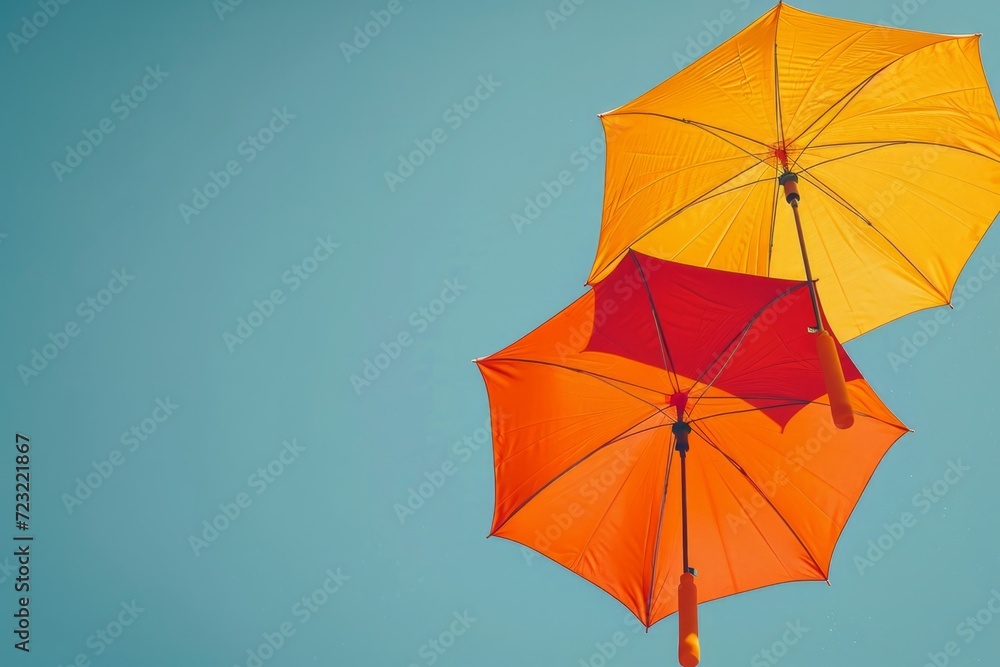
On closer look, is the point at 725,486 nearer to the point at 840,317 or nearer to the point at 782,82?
the point at 840,317

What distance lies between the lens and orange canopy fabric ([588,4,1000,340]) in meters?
13.5

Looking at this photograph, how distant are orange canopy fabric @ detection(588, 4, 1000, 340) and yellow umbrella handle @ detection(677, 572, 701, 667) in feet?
17.2

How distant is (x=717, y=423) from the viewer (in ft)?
40.7

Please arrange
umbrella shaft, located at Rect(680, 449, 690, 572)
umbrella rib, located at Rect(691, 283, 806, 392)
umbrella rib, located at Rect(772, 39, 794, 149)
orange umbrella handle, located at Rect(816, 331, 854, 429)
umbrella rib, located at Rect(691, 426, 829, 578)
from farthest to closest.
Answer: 1. umbrella rib, located at Rect(772, 39, 794, 149)
2. umbrella rib, located at Rect(691, 426, 829, 578)
3. umbrella rib, located at Rect(691, 283, 806, 392)
4. umbrella shaft, located at Rect(680, 449, 690, 572)
5. orange umbrella handle, located at Rect(816, 331, 854, 429)

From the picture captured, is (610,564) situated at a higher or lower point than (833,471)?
lower

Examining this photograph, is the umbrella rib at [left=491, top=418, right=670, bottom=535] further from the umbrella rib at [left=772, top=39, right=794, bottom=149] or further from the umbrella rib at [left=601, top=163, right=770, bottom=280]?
the umbrella rib at [left=772, top=39, right=794, bottom=149]

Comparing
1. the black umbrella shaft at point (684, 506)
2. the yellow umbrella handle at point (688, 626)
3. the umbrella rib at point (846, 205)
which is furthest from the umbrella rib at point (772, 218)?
the yellow umbrella handle at point (688, 626)

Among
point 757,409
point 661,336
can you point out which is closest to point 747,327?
point 661,336

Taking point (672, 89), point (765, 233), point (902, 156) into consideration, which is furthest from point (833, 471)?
point (672, 89)

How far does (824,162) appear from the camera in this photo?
14211 mm

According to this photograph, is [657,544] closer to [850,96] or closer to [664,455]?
[664,455]

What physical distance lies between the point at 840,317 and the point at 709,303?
3772 mm

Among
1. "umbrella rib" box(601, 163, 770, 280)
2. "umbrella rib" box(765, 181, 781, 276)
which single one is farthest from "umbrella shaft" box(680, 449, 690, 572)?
"umbrella rib" box(765, 181, 781, 276)

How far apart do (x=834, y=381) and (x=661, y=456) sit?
2.94 meters
